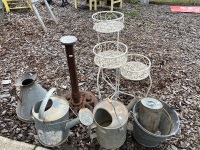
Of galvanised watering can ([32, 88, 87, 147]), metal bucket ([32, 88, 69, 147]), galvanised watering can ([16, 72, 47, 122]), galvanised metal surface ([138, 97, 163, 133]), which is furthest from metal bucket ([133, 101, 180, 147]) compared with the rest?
galvanised watering can ([16, 72, 47, 122])

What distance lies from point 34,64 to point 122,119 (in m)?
2.27

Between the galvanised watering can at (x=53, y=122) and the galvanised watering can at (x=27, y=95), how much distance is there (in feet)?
0.91

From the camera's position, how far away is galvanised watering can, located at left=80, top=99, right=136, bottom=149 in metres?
1.93

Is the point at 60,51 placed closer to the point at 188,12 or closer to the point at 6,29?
the point at 6,29

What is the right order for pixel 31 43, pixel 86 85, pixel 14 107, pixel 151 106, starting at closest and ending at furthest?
1. pixel 151 106
2. pixel 14 107
3. pixel 86 85
4. pixel 31 43

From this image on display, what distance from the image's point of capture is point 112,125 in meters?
1.93

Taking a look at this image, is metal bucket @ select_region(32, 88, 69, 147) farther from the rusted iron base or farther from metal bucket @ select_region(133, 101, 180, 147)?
metal bucket @ select_region(133, 101, 180, 147)

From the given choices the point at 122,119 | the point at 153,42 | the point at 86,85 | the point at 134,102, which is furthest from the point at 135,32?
the point at 122,119

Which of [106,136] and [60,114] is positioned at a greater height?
[60,114]

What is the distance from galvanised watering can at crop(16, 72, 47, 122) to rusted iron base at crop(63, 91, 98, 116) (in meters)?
0.39

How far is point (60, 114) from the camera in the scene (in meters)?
2.02

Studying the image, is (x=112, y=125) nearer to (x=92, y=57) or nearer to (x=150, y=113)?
(x=150, y=113)

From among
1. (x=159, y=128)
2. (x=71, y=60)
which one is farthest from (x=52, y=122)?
(x=159, y=128)

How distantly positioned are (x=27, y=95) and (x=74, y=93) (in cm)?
57
